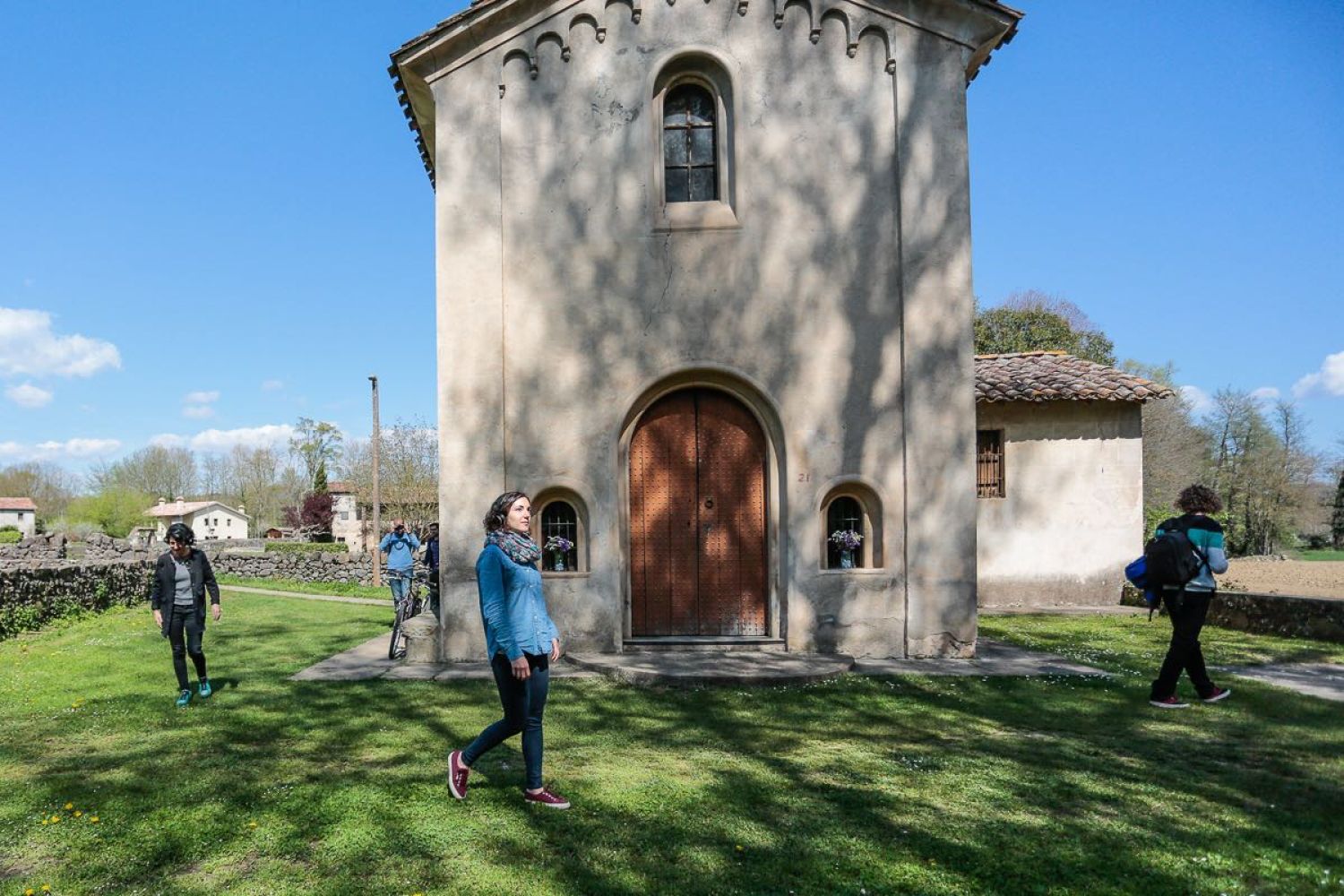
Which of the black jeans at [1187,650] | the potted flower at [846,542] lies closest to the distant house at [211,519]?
the potted flower at [846,542]

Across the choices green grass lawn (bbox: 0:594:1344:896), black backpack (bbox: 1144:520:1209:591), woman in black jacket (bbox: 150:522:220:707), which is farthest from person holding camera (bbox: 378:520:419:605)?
black backpack (bbox: 1144:520:1209:591)

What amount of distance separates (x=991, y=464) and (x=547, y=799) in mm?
12725

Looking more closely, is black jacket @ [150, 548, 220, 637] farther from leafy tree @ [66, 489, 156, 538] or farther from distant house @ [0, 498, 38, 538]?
distant house @ [0, 498, 38, 538]

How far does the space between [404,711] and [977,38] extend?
9998 mm

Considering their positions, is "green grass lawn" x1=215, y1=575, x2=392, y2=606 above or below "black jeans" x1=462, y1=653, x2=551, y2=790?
below

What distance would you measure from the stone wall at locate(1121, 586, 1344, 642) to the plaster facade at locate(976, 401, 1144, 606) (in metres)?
2.58

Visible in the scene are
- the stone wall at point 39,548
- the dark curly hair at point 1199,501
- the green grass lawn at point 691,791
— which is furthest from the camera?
the stone wall at point 39,548

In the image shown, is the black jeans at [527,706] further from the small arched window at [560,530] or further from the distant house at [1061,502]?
the distant house at [1061,502]

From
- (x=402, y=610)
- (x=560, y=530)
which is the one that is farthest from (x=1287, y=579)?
(x=402, y=610)

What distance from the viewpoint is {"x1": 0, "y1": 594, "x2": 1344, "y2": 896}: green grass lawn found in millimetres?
4082

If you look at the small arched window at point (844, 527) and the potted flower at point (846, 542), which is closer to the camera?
the potted flower at point (846, 542)

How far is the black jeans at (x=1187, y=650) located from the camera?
7227 mm

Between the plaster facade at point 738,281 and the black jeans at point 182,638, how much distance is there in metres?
2.57

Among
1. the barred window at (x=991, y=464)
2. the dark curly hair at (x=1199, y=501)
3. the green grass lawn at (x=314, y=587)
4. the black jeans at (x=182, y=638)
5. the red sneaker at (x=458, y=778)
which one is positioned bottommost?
the green grass lawn at (x=314, y=587)
